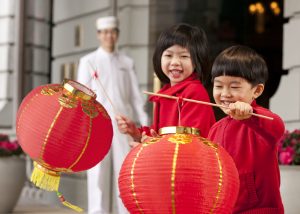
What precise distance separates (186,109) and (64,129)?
64 cm

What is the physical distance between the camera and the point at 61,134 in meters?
4.38

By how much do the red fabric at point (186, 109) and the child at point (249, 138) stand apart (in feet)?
1.14

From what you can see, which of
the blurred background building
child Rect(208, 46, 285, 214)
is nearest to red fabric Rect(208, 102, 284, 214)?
child Rect(208, 46, 285, 214)

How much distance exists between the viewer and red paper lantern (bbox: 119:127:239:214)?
11.1 ft

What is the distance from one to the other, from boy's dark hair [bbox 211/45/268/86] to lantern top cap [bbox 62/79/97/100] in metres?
0.64

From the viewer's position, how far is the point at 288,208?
19.7 feet

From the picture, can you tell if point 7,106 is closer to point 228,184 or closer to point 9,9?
point 9,9

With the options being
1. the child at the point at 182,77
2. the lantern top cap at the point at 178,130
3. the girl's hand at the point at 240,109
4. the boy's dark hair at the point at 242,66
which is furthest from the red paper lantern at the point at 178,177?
the child at the point at 182,77

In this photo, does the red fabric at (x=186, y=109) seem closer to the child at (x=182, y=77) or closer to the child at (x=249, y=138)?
the child at (x=182, y=77)

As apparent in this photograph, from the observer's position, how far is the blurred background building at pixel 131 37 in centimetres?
844

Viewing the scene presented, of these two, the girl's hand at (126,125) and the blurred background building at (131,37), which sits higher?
the blurred background building at (131,37)

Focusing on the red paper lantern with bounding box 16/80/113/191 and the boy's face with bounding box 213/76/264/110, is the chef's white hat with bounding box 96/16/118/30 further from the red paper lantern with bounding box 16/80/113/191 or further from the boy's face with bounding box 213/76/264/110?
the boy's face with bounding box 213/76/264/110

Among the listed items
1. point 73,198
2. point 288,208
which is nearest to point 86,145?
point 288,208

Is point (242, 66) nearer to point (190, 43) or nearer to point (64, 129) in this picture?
point (190, 43)
